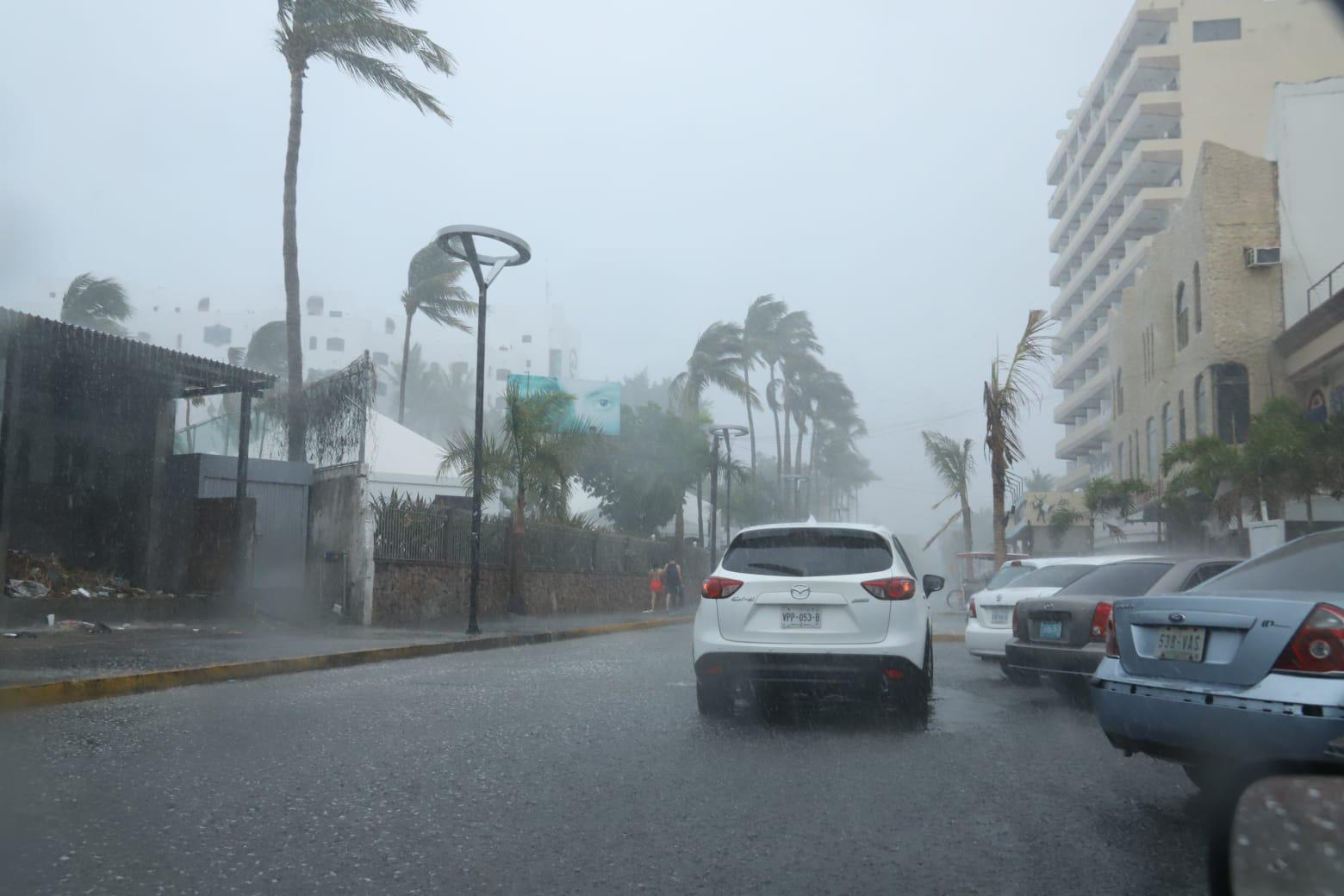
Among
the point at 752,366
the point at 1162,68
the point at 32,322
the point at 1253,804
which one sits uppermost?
the point at 1162,68

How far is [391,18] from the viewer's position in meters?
25.0

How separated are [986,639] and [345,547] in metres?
12.0

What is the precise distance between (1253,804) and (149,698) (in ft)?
29.9

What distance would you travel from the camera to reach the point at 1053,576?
1251 centimetres

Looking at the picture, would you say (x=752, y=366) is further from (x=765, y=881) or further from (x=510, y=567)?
(x=765, y=881)

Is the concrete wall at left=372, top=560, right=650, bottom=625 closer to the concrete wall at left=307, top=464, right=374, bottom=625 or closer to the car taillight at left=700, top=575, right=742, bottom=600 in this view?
the concrete wall at left=307, top=464, right=374, bottom=625

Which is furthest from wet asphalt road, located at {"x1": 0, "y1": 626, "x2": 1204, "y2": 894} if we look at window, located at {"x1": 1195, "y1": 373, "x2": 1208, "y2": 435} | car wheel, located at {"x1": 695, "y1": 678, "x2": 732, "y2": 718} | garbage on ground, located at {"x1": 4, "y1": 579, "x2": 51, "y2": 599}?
window, located at {"x1": 1195, "y1": 373, "x2": 1208, "y2": 435}

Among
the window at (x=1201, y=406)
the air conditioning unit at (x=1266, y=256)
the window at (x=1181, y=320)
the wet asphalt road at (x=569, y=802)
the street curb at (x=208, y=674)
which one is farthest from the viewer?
the window at (x=1181, y=320)

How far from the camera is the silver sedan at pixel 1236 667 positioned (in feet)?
14.5

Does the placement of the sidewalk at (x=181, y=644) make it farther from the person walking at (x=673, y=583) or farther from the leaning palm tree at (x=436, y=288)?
the leaning palm tree at (x=436, y=288)

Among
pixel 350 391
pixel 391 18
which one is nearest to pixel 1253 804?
pixel 350 391

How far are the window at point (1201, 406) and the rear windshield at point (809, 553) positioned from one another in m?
23.1

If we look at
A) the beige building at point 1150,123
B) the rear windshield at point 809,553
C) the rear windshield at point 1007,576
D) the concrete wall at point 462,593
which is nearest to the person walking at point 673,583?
the concrete wall at point 462,593

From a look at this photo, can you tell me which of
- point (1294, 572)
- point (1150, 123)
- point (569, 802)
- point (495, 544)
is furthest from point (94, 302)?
point (1150, 123)
